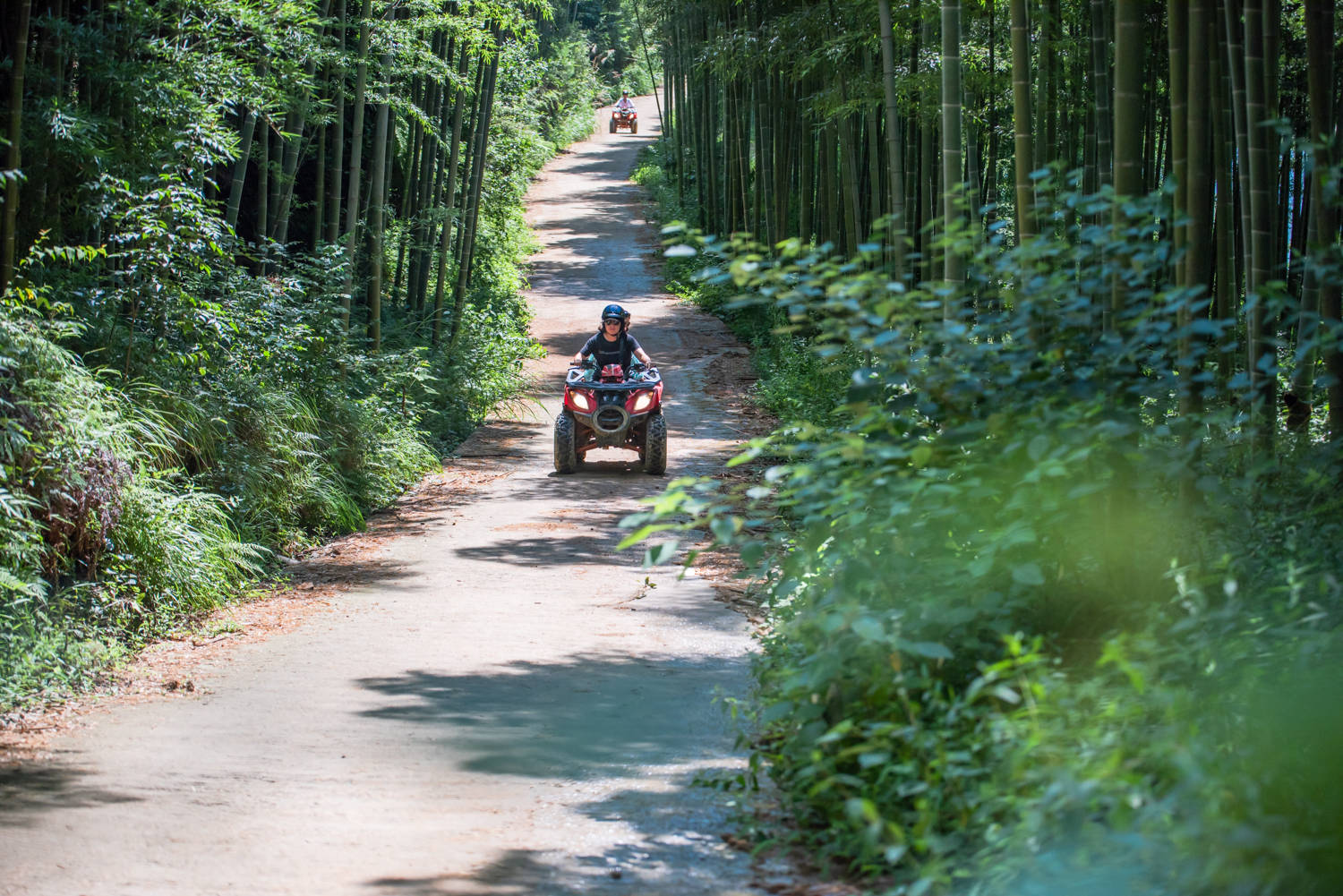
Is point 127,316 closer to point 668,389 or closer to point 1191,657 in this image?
point 1191,657

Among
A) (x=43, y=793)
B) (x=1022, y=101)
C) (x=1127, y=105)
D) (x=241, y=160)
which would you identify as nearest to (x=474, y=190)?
(x=241, y=160)

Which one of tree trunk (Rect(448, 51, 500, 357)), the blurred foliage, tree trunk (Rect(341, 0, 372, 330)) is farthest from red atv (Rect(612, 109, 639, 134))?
the blurred foliage

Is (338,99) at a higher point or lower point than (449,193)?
higher

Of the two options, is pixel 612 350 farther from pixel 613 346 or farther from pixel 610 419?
pixel 610 419

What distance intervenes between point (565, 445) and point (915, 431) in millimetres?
7227

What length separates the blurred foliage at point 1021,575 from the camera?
2479 mm

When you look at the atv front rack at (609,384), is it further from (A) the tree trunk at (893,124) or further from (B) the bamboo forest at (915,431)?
(A) the tree trunk at (893,124)

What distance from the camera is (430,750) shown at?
166 inches

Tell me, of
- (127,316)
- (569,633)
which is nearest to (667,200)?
(127,316)

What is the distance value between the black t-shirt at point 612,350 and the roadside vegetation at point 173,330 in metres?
1.96

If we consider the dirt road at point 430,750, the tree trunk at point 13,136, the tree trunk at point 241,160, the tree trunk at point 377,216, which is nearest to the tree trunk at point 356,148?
the tree trunk at point 377,216

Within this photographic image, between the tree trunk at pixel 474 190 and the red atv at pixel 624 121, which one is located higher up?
the red atv at pixel 624 121

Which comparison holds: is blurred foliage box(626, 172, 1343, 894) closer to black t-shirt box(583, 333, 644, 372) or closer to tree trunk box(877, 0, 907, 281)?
tree trunk box(877, 0, 907, 281)

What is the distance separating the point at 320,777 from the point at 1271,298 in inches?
127
